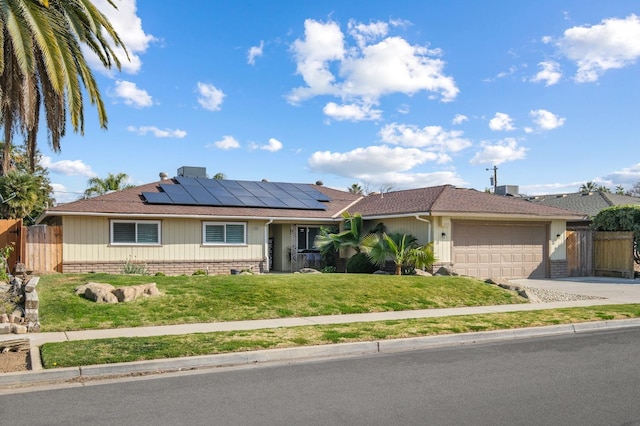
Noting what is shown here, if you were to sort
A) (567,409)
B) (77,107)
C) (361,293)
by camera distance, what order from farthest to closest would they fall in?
(361,293), (77,107), (567,409)

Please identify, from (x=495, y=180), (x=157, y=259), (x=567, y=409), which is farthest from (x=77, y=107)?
(x=495, y=180)

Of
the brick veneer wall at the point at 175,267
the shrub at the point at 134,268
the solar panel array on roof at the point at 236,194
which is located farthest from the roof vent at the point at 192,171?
the shrub at the point at 134,268

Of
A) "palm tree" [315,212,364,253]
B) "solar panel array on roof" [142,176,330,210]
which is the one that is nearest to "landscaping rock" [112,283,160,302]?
"solar panel array on roof" [142,176,330,210]

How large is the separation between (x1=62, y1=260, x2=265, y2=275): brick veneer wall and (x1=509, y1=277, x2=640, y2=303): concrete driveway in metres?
10.8

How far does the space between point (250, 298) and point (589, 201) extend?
2891 cm

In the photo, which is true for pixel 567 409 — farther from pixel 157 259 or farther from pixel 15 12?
pixel 157 259

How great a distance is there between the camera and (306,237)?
25328 mm

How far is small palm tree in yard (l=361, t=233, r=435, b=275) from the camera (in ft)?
62.9

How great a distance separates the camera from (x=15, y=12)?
1165 cm

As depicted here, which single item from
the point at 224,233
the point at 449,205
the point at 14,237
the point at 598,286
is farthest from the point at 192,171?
the point at 598,286

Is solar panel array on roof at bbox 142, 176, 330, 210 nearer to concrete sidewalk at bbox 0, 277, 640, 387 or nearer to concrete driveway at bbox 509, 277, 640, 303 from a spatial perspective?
concrete driveway at bbox 509, 277, 640, 303

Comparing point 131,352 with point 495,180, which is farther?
point 495,180

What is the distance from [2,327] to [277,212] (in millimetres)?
15090

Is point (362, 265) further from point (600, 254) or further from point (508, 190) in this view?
point (508, 190)
